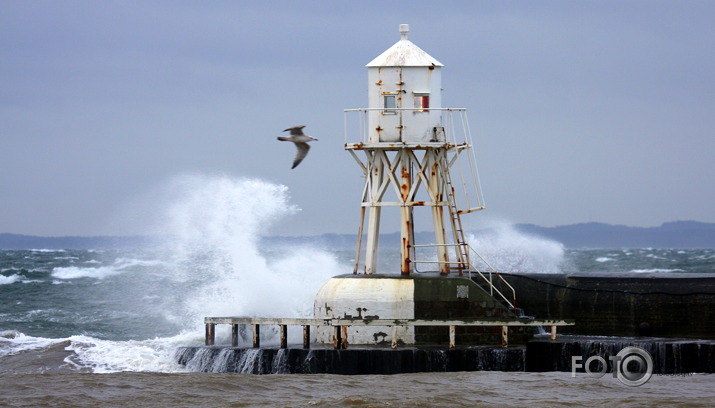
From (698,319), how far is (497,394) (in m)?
5.12

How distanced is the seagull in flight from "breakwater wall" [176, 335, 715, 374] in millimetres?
3569

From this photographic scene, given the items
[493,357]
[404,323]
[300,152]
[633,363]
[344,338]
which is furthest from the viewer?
[300,152]

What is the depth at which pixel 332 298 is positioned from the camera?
22125mm

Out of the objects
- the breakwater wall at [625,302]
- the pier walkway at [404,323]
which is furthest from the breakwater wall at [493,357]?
the breakwater wall at [625,302]

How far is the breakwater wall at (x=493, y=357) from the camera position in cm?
2078

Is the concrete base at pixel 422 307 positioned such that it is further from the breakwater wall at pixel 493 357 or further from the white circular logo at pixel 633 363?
the white circular logo at pixel 633 363

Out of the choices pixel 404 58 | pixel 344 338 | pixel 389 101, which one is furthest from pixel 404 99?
pixel 344 338

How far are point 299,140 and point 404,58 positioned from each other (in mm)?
2310

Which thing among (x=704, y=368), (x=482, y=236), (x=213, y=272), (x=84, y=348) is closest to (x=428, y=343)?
(x=704, y=368)

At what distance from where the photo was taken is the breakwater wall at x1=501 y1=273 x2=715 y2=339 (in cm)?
2250

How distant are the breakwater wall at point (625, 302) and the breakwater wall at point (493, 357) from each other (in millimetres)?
1060

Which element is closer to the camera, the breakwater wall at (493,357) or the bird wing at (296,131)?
the breakwater wall at (493,357)

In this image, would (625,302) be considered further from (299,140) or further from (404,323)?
(299,140)

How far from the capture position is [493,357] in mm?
21125
